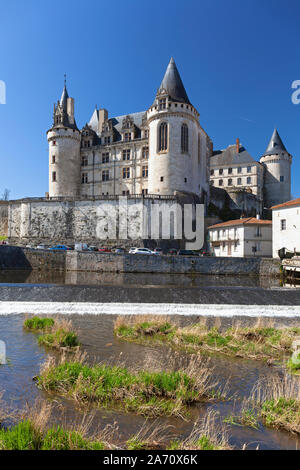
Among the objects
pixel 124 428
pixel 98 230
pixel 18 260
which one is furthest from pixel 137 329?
pixel 98 230

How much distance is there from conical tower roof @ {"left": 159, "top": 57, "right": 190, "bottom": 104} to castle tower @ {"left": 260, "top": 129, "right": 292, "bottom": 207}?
29.9 m

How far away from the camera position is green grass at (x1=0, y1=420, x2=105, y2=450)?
4391 millimetres

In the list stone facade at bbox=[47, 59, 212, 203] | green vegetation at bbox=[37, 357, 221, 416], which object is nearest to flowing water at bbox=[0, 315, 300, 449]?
green vegetation at bbox=[37, 357, 221, 416]

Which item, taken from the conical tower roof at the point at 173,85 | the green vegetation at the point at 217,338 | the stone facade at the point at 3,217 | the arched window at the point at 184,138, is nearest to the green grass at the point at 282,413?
the green vegetation at the point at 217,338

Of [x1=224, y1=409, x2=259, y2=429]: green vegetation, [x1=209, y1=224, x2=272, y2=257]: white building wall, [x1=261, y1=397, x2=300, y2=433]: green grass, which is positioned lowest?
[x1=224, y1=409, x2=259, y2=429]: green vegetation

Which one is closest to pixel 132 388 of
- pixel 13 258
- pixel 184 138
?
pixel 13 258

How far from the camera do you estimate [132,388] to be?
6.66 meters

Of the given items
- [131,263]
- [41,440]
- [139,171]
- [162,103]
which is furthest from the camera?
[139,171]

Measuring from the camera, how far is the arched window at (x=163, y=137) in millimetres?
50500

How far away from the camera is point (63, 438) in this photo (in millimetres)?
4668

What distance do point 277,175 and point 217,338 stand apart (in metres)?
67.8

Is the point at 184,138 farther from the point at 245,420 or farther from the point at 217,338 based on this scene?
the point at 245,420

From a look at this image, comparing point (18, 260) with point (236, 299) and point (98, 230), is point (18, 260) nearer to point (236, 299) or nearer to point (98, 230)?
point (98, 230)

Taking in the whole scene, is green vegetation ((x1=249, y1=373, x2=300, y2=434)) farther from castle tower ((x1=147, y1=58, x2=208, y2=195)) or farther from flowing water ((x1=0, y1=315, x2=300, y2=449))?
castle tower ((x1=147, y1=58, x2=208, y2=195))
